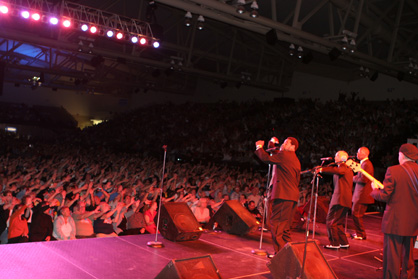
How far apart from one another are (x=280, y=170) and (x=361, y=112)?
45.4ft

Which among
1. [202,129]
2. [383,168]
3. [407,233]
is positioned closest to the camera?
[407,233]

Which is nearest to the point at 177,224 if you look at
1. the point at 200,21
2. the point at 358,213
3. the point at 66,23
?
the point at 358,213

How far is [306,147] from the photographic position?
55.6ft

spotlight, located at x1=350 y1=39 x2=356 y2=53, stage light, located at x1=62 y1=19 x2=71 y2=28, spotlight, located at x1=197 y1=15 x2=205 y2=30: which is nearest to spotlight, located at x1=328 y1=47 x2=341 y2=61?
spotlight, located at x1=350 y1=39 x2=356 y2=53

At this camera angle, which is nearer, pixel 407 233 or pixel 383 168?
pixel 407 233

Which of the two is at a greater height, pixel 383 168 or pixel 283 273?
pixel 383 168

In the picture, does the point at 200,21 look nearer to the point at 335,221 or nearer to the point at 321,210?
the point at 321,210

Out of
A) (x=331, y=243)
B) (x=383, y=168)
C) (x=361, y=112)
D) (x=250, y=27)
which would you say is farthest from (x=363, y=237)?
(x=361, y=112)

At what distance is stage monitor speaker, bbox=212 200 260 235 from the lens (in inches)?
257

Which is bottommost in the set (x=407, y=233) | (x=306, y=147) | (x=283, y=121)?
(x=407, y=233)

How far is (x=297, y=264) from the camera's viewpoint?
4.06 metres

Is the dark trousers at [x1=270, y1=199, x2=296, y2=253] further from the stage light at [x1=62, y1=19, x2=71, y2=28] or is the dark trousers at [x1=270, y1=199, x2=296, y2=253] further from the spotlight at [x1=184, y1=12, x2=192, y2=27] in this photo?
the stage light at [x1=62, y1=19, x2=71, y2=28]

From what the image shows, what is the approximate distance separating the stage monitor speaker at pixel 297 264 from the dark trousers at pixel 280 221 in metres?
0.81

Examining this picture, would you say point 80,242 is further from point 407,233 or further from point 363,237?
point 363,237
